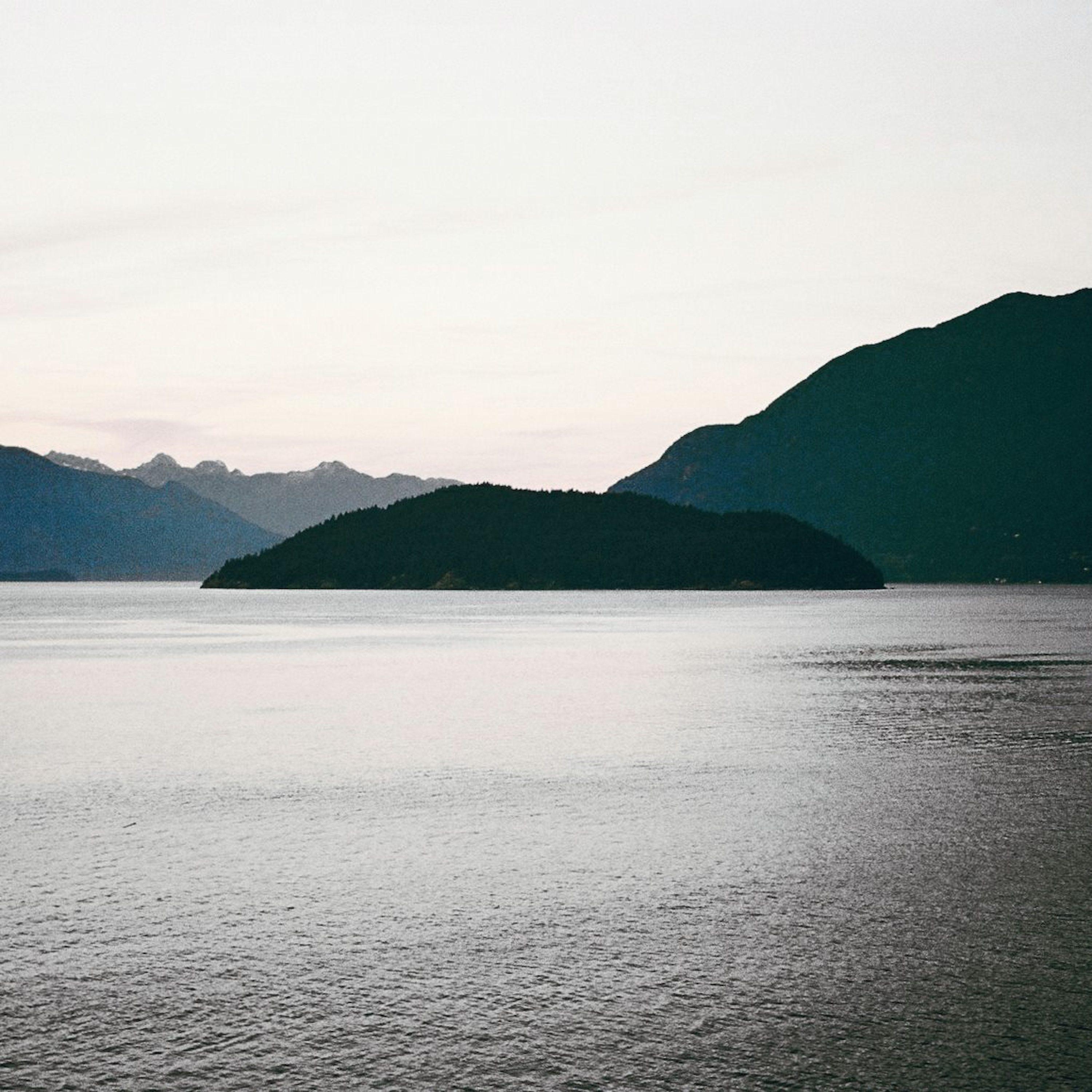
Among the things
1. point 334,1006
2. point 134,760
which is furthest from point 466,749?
point 334,1006

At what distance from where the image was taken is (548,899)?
51.2 feet

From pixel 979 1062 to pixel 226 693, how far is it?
40.0 metres

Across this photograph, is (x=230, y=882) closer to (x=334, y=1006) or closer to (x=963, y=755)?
(x=334, y=1006)

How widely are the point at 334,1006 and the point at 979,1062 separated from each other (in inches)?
201

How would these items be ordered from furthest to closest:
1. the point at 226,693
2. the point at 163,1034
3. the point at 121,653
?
the point at 121,653 → the point at 226,693 → the point at 163,1034

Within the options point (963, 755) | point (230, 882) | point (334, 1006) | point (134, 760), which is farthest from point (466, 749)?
point (334, 1006)

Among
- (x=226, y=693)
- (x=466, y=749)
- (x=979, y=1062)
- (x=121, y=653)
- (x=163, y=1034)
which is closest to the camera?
(x=979, y=1062)

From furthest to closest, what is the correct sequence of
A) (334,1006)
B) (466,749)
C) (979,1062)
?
1. (466,749)
2. (334,1006)
3. (979,1062)

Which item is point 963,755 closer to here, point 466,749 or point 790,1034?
point 466,749

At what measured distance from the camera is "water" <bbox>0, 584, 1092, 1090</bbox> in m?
10.5

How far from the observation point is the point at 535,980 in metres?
12.4

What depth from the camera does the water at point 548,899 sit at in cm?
1054

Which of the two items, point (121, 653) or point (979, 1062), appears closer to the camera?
point (979, 1062)

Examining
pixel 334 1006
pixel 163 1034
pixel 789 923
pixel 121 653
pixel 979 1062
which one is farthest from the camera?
pixel 121 653
